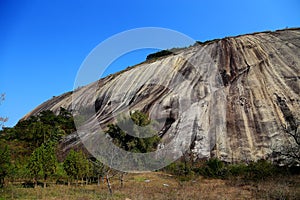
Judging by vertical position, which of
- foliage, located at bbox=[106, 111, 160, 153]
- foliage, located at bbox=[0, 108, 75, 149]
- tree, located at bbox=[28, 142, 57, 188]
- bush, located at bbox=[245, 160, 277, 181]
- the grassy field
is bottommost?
the grassy field

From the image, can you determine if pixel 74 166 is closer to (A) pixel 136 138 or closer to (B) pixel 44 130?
(A) pixel 136 138

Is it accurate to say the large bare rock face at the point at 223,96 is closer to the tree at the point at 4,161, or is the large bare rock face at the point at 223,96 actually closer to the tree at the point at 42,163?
the tree at the point at 42,163

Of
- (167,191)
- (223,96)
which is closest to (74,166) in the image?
(167,191)

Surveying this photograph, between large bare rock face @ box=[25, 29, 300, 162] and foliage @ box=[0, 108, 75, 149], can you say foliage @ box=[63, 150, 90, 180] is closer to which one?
large bare rock face @ box=[25, 29, 300, 162]

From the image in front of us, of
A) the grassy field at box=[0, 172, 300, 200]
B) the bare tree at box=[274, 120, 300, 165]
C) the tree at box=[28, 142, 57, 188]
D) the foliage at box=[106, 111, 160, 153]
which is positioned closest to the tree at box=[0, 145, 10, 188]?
the grassy field at box=[0, 172, 300, 200]

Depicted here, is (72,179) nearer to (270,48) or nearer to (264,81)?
(264,81)
